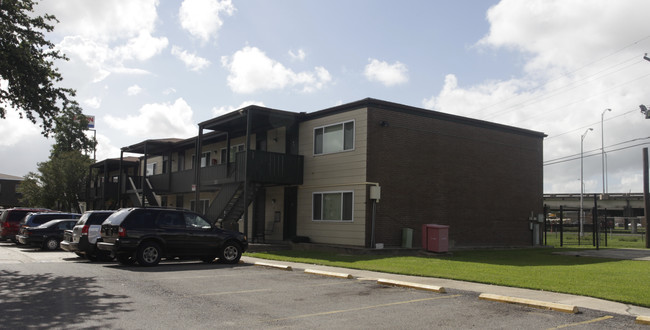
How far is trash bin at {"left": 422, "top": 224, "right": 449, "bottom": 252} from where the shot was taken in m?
20.1

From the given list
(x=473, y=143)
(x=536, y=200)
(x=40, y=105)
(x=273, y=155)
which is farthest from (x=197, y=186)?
(x=536, y=200)

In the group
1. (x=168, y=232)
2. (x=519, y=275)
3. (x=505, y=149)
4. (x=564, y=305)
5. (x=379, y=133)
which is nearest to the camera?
(x=564, y=305)

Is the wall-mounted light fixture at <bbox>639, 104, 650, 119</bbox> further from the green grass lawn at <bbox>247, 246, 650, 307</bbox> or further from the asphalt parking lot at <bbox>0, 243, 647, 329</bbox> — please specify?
the asphalt parking lot at <bbox>0, 243, 647, 329</bbox>

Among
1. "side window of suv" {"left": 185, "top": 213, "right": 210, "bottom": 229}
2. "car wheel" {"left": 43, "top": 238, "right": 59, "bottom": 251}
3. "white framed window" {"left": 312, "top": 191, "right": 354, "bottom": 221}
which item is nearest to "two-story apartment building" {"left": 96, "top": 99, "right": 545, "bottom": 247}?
"white framed window" {"left": 312, "top": 191, "right": 354, "bottom": 221}

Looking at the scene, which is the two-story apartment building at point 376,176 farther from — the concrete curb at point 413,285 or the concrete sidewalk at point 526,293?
the concrete curb at point 413,285

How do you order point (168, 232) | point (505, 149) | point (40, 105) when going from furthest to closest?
point (505, 149) < point (40, 105) < point (168, 232)

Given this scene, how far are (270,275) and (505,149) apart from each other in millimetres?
16579

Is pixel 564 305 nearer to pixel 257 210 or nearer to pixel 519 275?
pixel 519 275

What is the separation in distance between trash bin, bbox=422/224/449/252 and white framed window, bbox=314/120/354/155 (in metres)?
4.60

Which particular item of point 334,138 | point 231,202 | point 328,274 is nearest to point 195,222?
point 328,274

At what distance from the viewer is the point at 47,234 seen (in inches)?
880

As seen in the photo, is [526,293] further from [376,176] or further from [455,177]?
[455,177]

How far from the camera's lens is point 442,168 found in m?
23.9

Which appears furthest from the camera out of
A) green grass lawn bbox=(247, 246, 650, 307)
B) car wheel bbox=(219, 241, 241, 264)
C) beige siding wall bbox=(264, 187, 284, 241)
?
beige siding wall bbox=(264, 187, 284, 241)
